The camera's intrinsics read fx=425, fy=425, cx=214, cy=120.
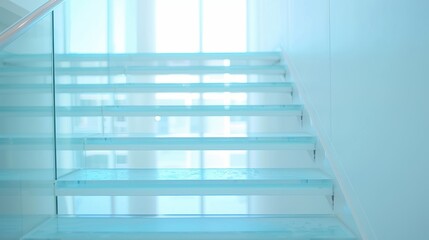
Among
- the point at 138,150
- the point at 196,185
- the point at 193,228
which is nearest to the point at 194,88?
the point at 138,150

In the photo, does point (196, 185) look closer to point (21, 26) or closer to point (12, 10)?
point (21, 26)

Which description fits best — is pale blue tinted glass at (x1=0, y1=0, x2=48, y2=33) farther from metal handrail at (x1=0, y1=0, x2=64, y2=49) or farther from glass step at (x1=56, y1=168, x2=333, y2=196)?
glass step at (x1=56, y1=168, x2=333, y2=196)

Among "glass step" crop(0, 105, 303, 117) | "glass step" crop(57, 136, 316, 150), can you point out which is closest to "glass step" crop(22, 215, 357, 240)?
"glass step" crop(57, 136, 316, 150)

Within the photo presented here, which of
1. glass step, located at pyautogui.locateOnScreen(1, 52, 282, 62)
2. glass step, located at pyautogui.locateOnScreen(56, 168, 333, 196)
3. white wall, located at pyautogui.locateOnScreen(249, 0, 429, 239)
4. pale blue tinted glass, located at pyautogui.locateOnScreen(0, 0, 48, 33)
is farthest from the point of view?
glass step, located at pyautogui.locateOnScreen(1, 52, 282, 62)

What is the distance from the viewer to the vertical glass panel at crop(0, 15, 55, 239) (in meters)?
1.62

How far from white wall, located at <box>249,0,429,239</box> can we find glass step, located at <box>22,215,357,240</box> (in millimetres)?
205

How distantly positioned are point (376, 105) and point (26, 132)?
1.44m

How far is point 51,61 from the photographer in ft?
6.79

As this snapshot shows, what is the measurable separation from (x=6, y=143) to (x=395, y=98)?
1431 mm

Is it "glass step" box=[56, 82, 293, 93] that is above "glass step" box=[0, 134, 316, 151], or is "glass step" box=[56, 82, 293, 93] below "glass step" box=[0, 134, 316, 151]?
above

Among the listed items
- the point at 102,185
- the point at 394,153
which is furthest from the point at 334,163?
the point at 102,185

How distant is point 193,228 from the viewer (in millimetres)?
1893

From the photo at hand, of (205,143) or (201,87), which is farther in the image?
(201,87)

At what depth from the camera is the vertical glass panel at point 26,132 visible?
5.31 ft
